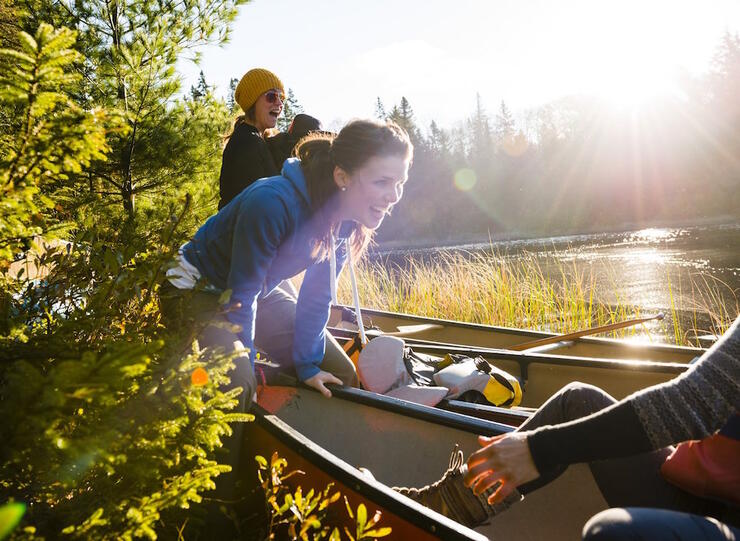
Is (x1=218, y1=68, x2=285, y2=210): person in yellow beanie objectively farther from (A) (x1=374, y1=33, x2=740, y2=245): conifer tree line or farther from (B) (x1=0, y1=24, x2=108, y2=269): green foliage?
(A) (x1=374, y1=33, x2=740, y2=245): conifer tree line

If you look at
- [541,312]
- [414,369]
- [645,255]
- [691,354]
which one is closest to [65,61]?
[414,369]

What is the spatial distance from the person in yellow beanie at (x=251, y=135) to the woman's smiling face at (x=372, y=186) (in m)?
1.38

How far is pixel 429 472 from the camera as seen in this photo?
2.22m

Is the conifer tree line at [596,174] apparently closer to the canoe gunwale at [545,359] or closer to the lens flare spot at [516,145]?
the lens flare spot at [516,145]

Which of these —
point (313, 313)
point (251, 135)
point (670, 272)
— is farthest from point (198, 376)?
point (670, 272)

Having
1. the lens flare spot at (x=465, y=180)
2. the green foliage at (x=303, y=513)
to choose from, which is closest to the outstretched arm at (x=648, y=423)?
the green foliage at (x=303, y=513)

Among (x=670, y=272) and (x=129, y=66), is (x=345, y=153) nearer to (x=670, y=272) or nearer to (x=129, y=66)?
(x=129, y=66)

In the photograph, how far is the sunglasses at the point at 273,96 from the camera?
3.77m

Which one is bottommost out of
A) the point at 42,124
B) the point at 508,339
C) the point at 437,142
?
the point at 508,339

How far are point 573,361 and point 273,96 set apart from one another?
2.67 m

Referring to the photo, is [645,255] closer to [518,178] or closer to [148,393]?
[148,393]

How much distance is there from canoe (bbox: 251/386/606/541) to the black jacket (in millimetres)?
1593

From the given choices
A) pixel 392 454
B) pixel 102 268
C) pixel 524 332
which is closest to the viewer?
pixel 102 268

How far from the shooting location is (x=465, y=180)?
158ft
